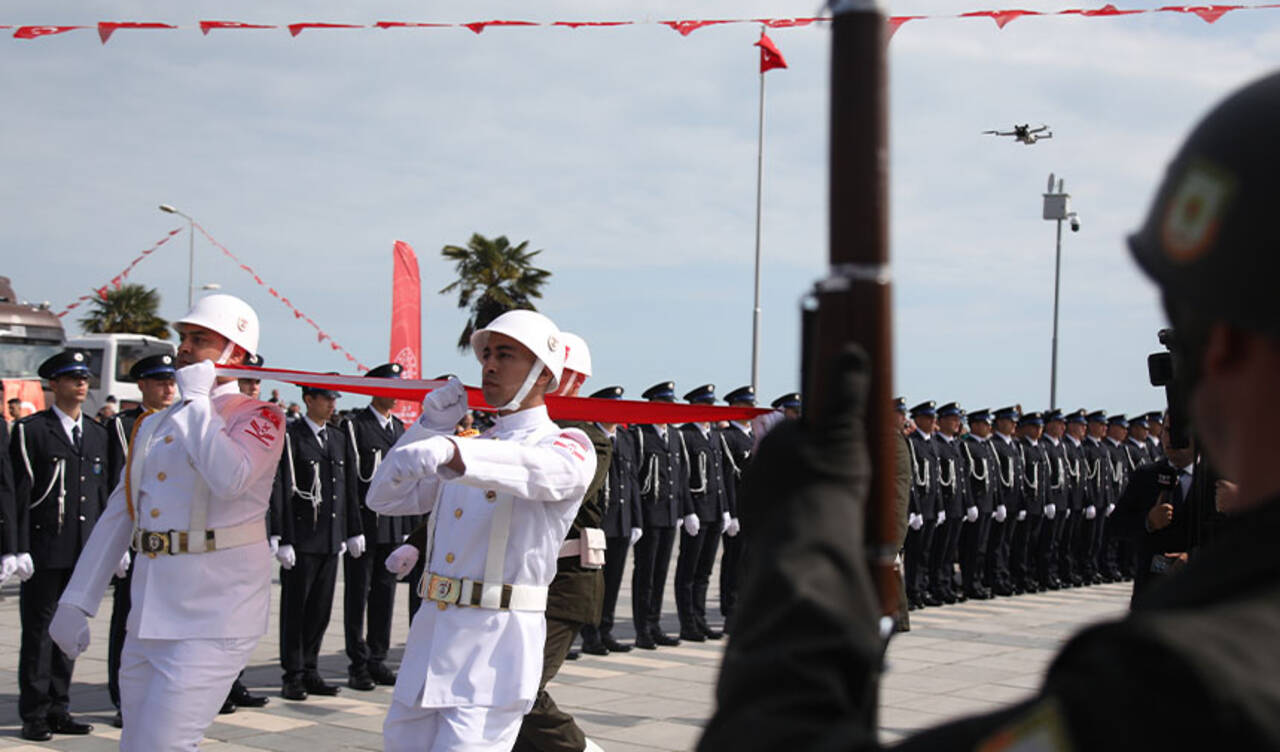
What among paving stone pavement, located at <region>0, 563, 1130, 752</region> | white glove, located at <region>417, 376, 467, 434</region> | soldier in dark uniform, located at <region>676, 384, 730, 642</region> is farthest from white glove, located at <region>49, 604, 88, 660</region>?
soldier in dark uniform, located at <region>676, 384, 730, 642</region>

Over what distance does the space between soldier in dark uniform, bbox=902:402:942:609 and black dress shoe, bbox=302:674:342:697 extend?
7.70 metres

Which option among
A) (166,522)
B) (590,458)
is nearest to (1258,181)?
(590,458)

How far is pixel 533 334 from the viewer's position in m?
4.94

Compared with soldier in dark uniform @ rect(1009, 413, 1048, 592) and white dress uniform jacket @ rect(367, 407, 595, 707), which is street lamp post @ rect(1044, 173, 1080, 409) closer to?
soldier in dark uniform @ rect(1009, 413, 1048, 592)

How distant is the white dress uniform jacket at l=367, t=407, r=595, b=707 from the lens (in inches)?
174

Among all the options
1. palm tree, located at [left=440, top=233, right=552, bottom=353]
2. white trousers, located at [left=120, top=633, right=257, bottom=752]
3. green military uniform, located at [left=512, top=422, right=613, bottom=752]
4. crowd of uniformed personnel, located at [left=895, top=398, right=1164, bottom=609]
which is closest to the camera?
white trousers, located at [left=120, top=633, right=257, bottom=752]

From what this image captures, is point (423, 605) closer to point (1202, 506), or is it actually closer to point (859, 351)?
point (1202, 506)

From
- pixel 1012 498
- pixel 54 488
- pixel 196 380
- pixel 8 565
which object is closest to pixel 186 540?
pixel 196 380

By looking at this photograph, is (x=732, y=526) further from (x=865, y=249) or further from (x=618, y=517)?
(x=865, y=249)

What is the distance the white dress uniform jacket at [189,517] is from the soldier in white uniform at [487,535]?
679 millimetres

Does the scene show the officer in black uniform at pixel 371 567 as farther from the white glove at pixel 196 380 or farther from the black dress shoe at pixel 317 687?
the white glove at pixel 196 380

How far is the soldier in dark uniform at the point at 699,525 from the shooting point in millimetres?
12094

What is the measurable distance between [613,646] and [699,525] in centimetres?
189

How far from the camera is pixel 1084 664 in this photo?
1.01m
